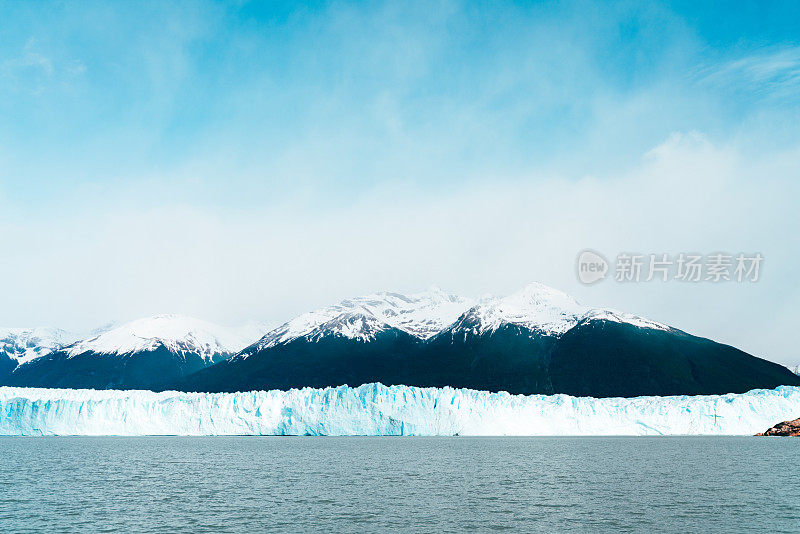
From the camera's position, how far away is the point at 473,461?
60469 millimetres

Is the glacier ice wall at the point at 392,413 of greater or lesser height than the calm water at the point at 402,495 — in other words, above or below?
above

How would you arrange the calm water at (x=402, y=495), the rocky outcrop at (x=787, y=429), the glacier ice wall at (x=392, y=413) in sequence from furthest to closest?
the rocky outcrop at (x=787, y=429) → the glacier ice wall at (x=392, y=413) → the calm water at (x=402, y=495)

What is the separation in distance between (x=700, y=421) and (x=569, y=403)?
1930cm

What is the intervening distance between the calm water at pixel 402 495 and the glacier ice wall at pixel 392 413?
115 ft

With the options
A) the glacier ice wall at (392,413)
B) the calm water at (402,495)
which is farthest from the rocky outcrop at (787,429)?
the calm water at (402,495)

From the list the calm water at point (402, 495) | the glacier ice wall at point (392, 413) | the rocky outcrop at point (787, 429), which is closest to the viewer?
the calm water at point (402, 495)

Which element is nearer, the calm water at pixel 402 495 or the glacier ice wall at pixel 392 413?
the calm water at pixel 402 495

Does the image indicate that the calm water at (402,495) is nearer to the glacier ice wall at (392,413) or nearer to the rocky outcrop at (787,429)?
the glacier ice wall at (392,413)

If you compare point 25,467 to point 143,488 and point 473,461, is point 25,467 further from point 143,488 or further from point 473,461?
point 473,461

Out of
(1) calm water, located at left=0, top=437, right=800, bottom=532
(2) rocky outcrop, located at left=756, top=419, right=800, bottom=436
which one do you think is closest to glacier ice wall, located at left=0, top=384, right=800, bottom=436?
(2) rocky outcrop, located at left=756, top=419, right=800, bottom=436

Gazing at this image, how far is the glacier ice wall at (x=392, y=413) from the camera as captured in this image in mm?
96500

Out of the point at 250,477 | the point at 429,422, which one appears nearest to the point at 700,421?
the point at 429,422

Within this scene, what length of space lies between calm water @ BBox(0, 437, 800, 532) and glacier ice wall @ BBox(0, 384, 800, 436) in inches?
1378

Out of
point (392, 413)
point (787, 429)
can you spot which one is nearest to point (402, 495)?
point (392, 413)
